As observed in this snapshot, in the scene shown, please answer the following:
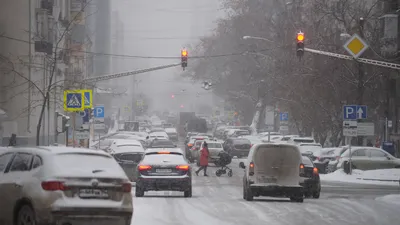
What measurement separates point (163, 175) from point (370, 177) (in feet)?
54.4

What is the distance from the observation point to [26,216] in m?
14.9

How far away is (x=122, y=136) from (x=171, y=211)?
158 ft

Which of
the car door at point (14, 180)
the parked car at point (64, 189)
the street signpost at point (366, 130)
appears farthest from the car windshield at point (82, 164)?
the street signpost at point (366, 130)

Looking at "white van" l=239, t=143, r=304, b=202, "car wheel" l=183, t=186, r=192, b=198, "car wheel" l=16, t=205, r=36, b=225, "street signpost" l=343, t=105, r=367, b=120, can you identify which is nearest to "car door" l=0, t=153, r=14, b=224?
"car wheel" l=16, t=205, r=36, b=225

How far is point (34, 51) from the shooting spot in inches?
2302

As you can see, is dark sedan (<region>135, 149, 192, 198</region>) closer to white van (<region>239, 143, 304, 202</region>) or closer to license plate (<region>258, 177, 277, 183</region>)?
white van (<region>239, 143, 304, 202</region>)

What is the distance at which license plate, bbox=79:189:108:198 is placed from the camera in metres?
14.8

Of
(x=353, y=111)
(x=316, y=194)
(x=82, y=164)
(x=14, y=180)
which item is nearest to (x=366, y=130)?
(x=353, y=111)

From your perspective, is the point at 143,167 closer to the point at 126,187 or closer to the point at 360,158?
the point at 126,187

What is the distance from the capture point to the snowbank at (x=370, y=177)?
41.7 meters

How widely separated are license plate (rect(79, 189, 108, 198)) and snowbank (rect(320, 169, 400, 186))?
27597 mm

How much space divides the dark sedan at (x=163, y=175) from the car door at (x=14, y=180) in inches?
500

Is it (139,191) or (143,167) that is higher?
(143,167)

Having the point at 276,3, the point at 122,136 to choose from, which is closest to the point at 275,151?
the point at 122,136
